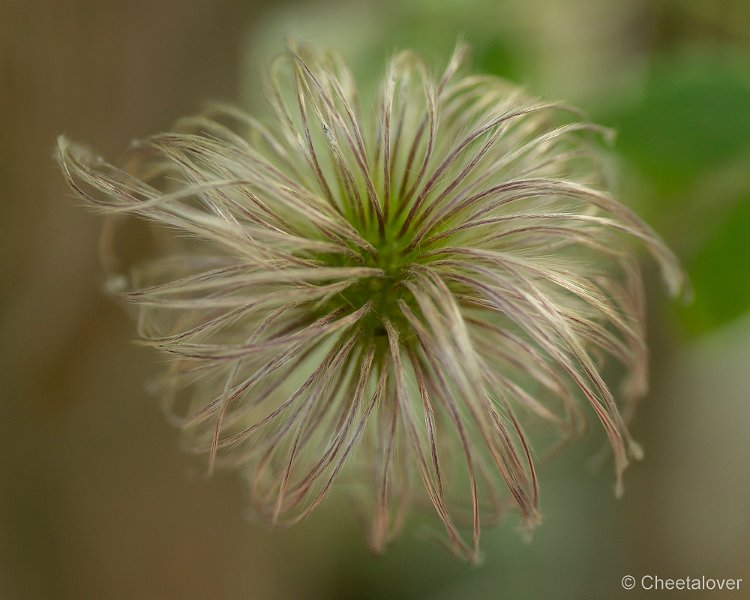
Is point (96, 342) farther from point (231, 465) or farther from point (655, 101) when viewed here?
point (655, 101)

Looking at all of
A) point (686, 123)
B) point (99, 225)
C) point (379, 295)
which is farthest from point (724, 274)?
point (99, 225)

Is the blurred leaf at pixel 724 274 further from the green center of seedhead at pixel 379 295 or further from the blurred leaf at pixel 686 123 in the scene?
the green center of seedhead at pixel 379 295

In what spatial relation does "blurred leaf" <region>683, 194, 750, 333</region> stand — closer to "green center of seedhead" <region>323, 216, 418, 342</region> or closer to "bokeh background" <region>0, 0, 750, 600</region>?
"bokeh background" <region>0, 0, 750, 600</region>

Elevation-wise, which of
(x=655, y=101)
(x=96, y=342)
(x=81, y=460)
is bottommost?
(x=81, y=460)

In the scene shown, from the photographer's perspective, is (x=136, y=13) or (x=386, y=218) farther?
(x=136, y=13)

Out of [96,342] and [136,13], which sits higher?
[136,13]

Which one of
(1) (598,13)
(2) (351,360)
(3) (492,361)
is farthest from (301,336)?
(1) (598,13)

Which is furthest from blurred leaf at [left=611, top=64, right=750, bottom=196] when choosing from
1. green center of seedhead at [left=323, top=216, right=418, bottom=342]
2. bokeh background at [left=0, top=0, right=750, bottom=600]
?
green center of seedhead at [left=323, top=216, right=418, bottom=342]
